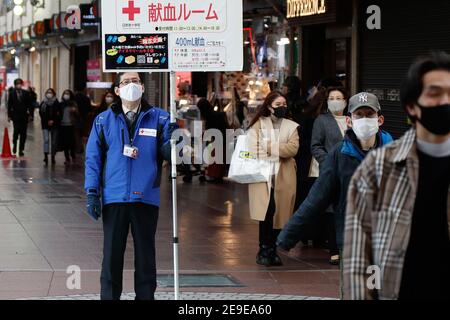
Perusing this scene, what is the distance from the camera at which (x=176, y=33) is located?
9242 mm

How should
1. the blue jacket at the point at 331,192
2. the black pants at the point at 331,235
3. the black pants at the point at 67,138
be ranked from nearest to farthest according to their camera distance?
the blue jacket at the point at 331,192
the black pants at the point at 331,235
the black pants at the point at 67,138

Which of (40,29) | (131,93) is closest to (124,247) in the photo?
(131,93)

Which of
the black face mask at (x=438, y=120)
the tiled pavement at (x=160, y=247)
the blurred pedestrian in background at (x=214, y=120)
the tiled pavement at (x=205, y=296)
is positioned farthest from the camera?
the blurred pedestrian in background at (x=214, y=120)

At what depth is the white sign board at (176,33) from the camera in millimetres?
9234

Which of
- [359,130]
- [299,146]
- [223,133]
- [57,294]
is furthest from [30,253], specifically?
[223,133]

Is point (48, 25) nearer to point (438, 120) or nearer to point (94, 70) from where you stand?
point (94, 70)

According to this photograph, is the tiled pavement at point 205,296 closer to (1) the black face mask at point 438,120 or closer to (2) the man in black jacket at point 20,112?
(1) the black face mask at point 438,120

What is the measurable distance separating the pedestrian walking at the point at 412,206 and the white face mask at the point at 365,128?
260 cm

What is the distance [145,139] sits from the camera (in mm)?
8273

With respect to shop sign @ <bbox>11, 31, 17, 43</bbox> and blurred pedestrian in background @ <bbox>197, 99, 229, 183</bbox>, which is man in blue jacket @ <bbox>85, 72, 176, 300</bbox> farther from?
shop sign @ <bbox>11, 31, 17, 43</bbox>

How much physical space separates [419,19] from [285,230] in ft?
29.1

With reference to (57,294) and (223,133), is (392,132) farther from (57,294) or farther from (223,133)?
(57,294)

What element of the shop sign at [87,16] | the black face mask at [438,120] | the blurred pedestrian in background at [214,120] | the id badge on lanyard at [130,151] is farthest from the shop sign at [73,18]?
the black face mask at [438,120]

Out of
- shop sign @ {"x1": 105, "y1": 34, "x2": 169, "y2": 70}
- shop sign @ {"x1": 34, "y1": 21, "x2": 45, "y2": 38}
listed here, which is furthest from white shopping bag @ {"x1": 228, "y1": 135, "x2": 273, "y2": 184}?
shop sign @ {"x1": 34, "y1": 21, "x2": 45, "y2": 38}
